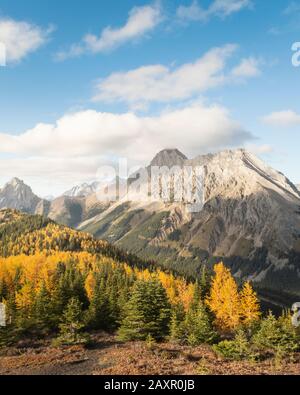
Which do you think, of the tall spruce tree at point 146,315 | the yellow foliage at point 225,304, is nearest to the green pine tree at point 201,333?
the tall spruce tree at point 146,315

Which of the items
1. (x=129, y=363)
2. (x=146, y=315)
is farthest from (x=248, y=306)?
(x=129, y=363)

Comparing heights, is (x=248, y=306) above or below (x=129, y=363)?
below

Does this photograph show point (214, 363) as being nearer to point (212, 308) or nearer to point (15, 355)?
point (15, 355)

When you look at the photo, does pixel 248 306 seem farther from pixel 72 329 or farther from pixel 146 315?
pixel 72 329

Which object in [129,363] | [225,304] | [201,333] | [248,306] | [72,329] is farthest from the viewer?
[248,306]

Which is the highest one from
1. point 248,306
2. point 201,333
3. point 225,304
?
point 201,333

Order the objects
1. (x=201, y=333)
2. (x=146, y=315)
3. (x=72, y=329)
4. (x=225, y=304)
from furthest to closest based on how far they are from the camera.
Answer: (x=225, y=304), (x=146, y=315), (x=72, y=329), (x=201, y=333)

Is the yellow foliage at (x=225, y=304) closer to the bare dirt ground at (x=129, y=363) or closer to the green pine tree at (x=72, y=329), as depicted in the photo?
the bare dirt ground at (x=129, y=363)

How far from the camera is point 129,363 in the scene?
A: 3441 cm

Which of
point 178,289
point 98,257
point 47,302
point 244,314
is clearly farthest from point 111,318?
point 98,257

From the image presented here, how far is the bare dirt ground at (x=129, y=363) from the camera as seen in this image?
30.4 meters

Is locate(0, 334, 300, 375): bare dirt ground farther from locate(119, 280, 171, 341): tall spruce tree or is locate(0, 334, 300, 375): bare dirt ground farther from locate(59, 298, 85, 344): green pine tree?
locate(119, 280, 171, 341): tall spruce tree

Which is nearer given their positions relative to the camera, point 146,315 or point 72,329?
point 72,329

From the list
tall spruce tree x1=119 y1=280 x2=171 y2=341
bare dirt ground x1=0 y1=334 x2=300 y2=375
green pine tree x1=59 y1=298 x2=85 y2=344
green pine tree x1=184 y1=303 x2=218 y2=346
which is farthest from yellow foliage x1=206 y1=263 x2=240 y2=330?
green pine tree x1=59 y1=298 x2=85 y2=344
